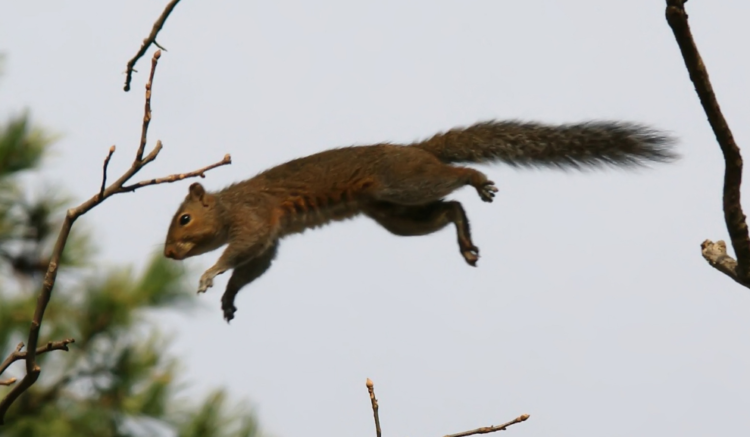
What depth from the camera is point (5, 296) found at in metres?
5.84

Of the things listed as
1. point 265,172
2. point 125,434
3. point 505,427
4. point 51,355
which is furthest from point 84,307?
point 505,427

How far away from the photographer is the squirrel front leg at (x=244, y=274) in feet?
12.8

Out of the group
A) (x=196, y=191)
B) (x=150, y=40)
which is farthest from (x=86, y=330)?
(x=150, y=40)

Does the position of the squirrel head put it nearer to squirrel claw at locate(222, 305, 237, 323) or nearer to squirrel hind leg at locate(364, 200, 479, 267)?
squirrel claw at locate(222, 305, 237, 323)

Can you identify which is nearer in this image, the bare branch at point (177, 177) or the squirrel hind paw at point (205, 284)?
the bare branch at point (177, 177)

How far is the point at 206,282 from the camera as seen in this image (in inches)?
135

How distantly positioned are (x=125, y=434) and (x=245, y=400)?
0.63 meters

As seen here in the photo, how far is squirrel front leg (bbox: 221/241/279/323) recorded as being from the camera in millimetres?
3914

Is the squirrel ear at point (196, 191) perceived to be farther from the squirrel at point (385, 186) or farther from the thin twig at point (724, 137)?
the thin twig at point (724, 137)

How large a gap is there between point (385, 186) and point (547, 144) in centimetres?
59

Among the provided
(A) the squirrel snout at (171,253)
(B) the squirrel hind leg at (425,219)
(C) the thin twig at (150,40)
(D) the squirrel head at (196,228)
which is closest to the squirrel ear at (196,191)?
(D) the squirrel head at (196,228)

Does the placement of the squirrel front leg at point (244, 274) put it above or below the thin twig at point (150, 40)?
below

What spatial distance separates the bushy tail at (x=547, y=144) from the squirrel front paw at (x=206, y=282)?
96cm

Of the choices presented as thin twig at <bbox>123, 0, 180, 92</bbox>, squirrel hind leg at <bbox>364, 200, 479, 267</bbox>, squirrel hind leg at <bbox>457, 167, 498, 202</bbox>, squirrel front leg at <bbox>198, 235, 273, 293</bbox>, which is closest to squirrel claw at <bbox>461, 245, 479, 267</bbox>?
squirrel hind leg at <bbox>364, 200, 479, 267</bbox>
